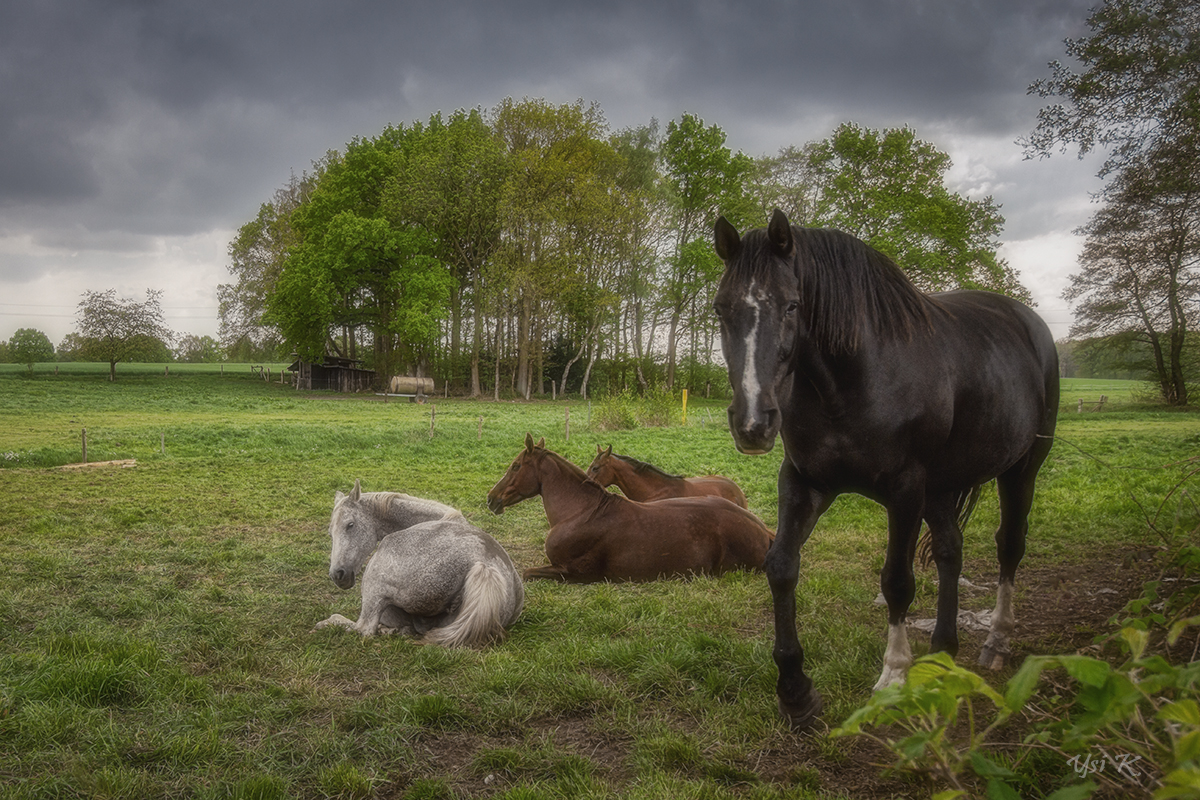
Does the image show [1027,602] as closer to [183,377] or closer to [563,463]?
[563,463]

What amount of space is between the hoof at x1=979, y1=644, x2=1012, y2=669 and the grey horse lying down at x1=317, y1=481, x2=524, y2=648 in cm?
296

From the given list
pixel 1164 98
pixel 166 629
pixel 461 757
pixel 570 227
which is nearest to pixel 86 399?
pixel 570 227

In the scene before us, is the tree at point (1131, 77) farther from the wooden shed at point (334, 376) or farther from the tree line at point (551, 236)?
the wooden shed at point (334, 376)

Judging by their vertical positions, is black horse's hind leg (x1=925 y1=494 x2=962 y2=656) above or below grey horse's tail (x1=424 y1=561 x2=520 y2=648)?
above

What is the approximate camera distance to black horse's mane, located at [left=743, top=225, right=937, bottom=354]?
2.97 metres

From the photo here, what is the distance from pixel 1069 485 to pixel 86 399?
109 feet

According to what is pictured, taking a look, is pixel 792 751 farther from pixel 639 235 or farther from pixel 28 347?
pixel 28 347

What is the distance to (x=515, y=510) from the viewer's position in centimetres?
979

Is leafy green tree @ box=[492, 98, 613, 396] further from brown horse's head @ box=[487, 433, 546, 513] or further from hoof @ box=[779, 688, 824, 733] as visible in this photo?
hoof @ box=[779, 688, 824, 733]

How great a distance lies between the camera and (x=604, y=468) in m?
8.05

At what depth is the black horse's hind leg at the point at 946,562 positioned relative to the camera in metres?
3.44

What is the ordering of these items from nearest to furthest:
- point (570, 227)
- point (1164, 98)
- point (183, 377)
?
point (1164, 98) < point (570, 227) < point (183, 377)

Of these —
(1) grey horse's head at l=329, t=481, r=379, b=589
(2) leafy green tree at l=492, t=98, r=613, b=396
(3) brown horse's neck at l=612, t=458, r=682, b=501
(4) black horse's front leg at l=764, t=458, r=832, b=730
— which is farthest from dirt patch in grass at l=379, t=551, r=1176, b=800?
(2) leafy green tree at l=492, t=98, r=613, b=396

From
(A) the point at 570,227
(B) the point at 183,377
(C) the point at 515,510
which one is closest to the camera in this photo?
(C) the point at 515,510
